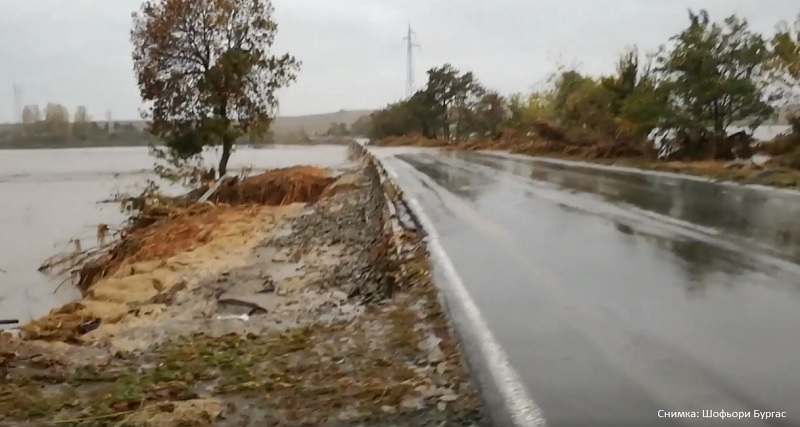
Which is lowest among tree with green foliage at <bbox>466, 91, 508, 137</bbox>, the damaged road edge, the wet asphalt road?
the damaged road edge

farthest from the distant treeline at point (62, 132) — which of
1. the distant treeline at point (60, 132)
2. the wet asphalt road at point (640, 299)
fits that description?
the wet asphalt road at point (640, 299)

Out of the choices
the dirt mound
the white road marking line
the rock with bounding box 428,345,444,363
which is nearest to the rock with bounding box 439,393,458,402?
the white road marking line

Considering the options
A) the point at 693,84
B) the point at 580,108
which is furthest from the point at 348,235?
the point at 580,108

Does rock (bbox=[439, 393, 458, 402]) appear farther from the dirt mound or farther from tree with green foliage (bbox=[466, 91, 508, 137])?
tree with green foliage (bbox=[466, 91, 508, 137])

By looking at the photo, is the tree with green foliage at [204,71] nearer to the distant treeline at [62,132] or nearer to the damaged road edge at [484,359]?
the distant treeline at [62,132]

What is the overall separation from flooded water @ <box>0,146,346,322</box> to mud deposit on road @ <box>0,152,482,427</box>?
303cm

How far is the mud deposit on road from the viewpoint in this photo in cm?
489

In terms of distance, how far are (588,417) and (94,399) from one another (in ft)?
9.90

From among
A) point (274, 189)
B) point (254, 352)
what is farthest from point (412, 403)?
point (274, 189)

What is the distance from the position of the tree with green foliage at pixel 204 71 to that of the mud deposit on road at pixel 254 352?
18.4m

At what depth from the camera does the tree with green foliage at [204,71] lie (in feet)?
92.8

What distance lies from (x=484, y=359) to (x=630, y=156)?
2803cm

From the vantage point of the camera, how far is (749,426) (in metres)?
4.32

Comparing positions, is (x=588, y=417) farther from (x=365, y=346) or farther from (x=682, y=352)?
(x=365, y=346)
